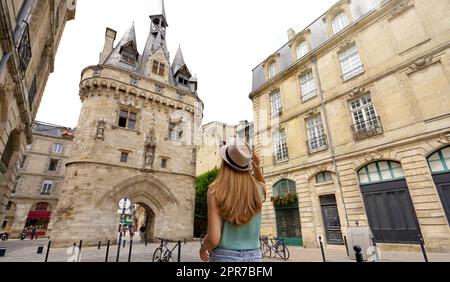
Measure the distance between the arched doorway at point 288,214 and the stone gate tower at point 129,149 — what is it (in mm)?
6750

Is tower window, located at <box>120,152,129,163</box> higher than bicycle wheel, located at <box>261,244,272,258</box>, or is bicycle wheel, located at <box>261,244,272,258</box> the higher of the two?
tower window, located at <box>120,152,129,163</box>

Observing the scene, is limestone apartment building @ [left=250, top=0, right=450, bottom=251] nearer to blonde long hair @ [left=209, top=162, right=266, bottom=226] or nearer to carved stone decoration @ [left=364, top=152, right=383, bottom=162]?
carved stone decoration @ [left=364, top=152, right=383, bottom=162]

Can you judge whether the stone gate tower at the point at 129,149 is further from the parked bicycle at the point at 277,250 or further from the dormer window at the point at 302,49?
the dormer window at the point at 302,49

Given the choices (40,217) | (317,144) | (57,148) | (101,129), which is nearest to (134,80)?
(101,129)

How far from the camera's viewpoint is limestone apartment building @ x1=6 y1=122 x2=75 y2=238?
2355 cm

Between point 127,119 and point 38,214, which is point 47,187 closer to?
point 38,214

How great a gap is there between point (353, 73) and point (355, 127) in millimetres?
3088

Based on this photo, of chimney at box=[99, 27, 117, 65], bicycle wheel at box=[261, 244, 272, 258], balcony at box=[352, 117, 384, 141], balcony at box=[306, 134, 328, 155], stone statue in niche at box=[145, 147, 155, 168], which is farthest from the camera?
Result: chimney at box=[99, 27, 117, 65]

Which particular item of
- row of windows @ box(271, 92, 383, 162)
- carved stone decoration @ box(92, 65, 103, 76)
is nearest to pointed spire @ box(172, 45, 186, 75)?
carved stone decoration @ box(92, 65, 103, 76)

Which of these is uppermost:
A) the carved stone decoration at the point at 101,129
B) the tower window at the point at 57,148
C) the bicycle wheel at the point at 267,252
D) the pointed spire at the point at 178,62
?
the pointed spire at the point at 178,62

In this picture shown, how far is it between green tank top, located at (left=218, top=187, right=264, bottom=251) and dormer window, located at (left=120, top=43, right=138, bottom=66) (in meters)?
19.0

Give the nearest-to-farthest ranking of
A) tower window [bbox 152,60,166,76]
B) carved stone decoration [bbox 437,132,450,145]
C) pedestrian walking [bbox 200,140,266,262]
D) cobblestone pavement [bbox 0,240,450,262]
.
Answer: pedestrian walking [bbox 200,140,266,262] < cobblestone pavement [bbox 0,240,450,262] < carved stone decoration [bbox 437,132,450,145] < tower window [bbox 152,60,166,76]

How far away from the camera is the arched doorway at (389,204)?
8.16 meters

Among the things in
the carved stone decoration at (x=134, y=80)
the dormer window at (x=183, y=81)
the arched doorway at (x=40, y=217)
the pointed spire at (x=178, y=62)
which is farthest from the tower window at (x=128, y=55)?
the arched doorway at (x=40, y=217)
